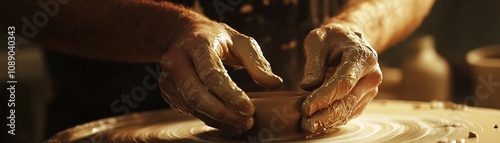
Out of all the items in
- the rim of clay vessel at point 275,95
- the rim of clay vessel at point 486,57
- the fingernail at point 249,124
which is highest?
the rim of clay vessel at point 486,57

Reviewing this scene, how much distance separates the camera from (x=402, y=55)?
3.30 m

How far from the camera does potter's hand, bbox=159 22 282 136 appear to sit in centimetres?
100

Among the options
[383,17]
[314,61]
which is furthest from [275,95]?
[383,17]

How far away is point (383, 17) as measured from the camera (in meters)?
1.78

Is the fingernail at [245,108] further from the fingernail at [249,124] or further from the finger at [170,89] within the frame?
the finger at [170,89]

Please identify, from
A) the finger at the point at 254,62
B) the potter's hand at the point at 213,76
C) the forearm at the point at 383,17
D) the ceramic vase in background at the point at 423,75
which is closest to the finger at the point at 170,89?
the potter's hand at the point at 213,76

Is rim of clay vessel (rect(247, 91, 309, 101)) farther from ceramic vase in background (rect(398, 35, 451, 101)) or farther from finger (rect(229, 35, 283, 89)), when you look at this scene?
ceramic vase in background (rect(398, 35, 451, 101))

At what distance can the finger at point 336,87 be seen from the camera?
1.02m

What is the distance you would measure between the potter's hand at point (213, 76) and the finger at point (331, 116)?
0.30 ft

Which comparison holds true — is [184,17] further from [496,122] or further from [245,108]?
[496,122]

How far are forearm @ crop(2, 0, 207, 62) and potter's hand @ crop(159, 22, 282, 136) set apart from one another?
0.31 meters

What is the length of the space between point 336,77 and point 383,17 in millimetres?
777

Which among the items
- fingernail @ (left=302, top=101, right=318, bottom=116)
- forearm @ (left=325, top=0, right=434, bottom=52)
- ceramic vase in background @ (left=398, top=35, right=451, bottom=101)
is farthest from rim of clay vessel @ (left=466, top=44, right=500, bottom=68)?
fingernail @ (left=302, top=101, right=318, bottom=116)

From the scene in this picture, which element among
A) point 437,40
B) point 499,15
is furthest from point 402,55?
point 499,15
